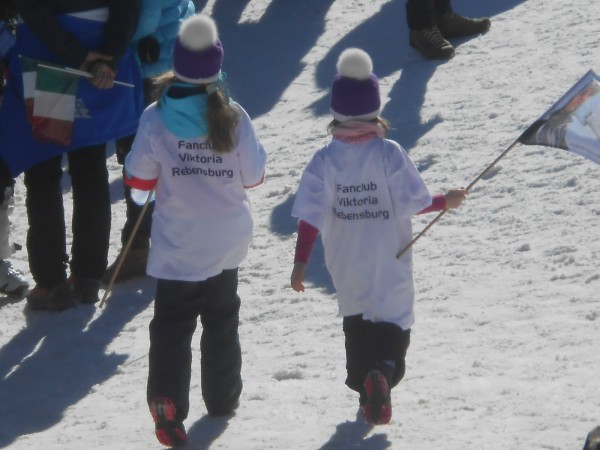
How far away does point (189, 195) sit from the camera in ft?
15.6

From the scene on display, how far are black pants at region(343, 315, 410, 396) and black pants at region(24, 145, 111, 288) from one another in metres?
1.80

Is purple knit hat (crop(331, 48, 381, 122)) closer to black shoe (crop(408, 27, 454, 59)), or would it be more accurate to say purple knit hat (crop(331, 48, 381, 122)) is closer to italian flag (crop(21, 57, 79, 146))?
italian flag (crop(21, 57, 79, 146))

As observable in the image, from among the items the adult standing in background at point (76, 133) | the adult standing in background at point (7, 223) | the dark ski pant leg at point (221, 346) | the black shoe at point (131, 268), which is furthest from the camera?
the black shoe at point (131, 268)

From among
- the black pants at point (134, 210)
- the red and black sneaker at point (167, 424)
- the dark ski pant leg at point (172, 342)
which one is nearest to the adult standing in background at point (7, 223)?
the black pants at point (134, 210)

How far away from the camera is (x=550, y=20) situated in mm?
9211

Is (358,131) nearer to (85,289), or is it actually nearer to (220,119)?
(220,119)

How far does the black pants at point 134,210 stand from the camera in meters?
6.48

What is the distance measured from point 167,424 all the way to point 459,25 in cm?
508

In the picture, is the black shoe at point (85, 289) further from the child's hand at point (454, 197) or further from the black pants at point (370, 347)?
the child's hand at point (454, 197)

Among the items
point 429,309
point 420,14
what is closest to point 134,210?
point 429,309

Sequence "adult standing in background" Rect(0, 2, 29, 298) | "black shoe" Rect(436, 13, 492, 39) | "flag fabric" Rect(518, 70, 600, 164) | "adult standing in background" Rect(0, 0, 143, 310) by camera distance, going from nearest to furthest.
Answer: "flag fabric" Rect(518, 70, 600, 164) → "adult standing in background" Rect(0, 0, 143, 310) → "adult standing in background" Rect(0, 2, 29, 298) → "black shoe" Rect(436, 13, 492, 39)

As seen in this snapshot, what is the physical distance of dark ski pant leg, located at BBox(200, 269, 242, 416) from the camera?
192 inches

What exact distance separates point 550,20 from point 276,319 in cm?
406

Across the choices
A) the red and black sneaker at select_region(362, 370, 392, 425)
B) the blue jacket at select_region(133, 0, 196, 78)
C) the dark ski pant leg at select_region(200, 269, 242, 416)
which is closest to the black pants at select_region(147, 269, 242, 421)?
the dark ski pant leg at select_region(200, 269, 242, 416)
